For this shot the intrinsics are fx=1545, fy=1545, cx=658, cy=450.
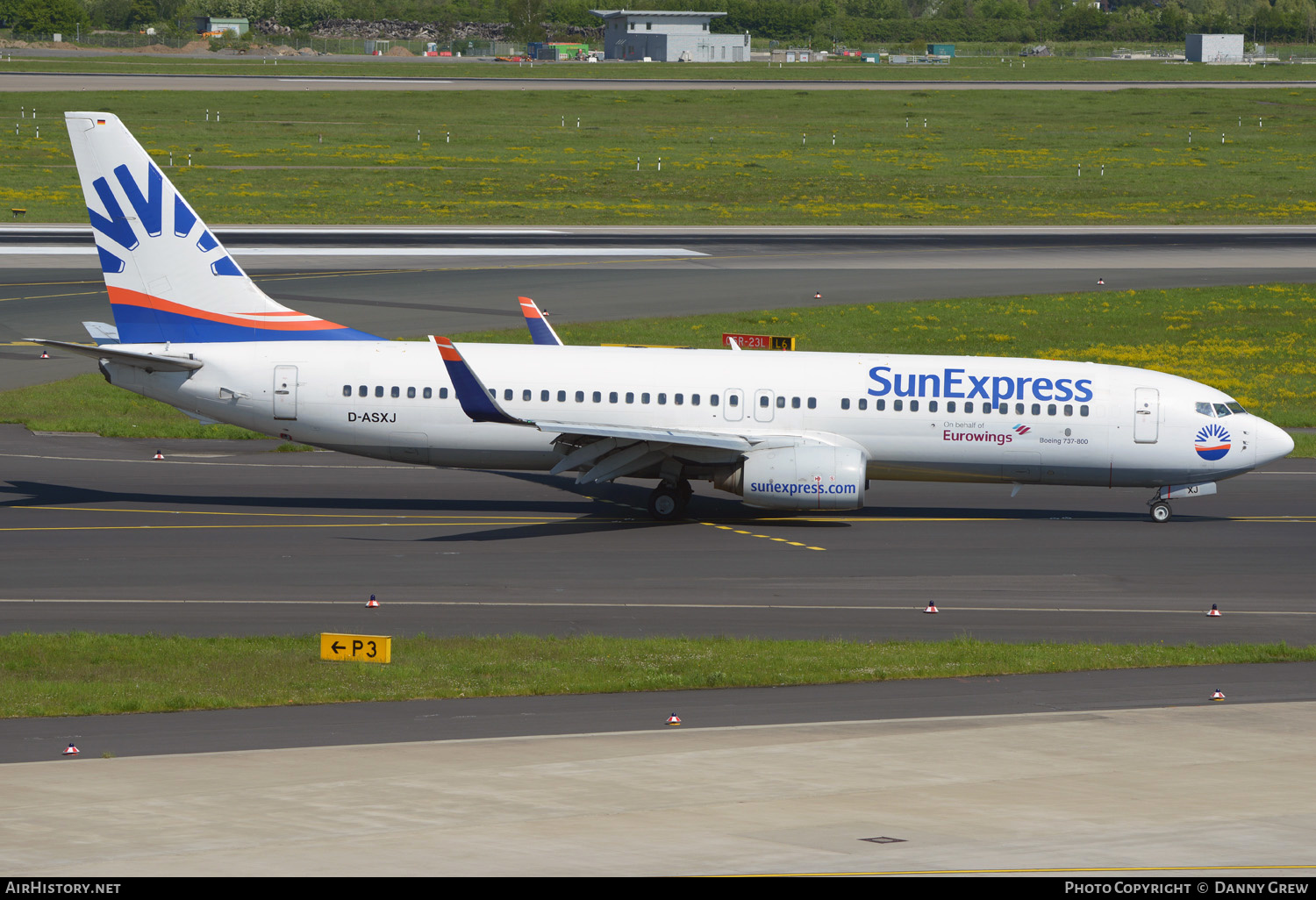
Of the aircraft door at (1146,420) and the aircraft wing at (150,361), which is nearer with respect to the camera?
the aircraft wing at (150,361)

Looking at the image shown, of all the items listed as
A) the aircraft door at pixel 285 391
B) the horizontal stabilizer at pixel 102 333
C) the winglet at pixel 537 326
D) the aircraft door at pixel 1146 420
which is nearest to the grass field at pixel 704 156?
the horizontal stabilizer at pixel 102 333

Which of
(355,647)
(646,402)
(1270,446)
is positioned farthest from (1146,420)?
(355,647)

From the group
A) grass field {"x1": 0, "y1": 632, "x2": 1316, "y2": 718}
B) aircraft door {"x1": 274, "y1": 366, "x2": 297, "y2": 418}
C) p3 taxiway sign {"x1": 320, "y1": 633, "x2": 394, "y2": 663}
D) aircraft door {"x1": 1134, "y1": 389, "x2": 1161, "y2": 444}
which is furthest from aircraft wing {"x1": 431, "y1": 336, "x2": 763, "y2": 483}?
p3 taxiway sign {"x1": 320, "y1": 633, "x2": 394, "y2": 663}

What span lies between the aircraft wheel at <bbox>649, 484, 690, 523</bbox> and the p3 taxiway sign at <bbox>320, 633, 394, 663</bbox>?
45.6ft

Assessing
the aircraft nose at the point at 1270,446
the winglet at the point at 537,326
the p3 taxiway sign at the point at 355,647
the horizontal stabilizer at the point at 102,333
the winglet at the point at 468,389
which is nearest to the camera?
the p3 taxiway sign at the point at 355,647

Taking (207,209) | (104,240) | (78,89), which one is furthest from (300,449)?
(78,89)

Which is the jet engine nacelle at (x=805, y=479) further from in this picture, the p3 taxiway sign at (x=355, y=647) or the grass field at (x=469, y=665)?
the p3 taxiway sign at (x=355, y=647)

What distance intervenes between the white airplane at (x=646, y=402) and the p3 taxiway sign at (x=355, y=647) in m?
13.0

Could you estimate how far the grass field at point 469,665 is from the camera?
24062 mm

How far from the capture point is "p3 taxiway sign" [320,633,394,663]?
25797 mm

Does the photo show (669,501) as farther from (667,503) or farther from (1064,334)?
(1064,334)

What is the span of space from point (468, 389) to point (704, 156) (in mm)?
89655

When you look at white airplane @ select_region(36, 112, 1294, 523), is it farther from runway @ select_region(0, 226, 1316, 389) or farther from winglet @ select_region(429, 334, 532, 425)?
runway @ select_region(0, 226, 1316, 389)

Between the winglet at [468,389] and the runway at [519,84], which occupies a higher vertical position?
the runway at [519,84]
